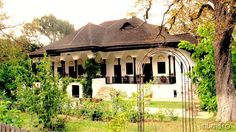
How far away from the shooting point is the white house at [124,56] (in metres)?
25.4

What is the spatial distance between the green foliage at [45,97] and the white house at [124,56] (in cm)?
1503

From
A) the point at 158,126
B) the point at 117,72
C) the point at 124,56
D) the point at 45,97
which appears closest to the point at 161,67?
the point at 124,56

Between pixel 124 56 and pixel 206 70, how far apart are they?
49.5 ft

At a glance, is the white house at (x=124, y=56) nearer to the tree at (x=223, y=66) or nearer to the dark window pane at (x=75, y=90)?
the dark window pane at (x=75, y=90)

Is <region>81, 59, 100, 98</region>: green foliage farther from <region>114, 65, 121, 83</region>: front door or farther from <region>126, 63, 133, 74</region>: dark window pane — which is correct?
<region>126, 63, 133, 74</region>: dark window pane

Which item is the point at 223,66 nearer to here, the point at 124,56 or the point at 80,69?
the point at 124,56

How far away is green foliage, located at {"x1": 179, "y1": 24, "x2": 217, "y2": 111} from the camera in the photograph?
14.6 m

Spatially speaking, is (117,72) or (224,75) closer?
(224,75)

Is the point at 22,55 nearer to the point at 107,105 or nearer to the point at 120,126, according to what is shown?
the point at 107,105

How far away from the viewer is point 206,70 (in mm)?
14781

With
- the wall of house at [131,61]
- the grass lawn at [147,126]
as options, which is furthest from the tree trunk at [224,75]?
the wall of house at [131,61]

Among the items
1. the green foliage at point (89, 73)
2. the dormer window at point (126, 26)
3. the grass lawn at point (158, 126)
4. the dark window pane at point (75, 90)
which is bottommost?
the grass lawn at point (158, 126)

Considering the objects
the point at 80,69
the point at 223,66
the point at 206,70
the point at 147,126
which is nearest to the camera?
the point at 147,126

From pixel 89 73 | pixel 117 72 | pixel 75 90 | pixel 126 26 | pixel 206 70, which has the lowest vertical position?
pixel 75 90
